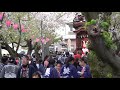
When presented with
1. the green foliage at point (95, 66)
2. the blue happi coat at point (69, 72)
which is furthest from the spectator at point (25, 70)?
the green foliage at point (95, 66)

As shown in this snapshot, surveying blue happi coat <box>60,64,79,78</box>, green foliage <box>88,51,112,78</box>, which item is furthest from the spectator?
green foliage <box>88,51,112,78</box>

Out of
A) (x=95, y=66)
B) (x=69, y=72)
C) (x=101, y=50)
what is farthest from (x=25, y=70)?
(x=95, y=66)

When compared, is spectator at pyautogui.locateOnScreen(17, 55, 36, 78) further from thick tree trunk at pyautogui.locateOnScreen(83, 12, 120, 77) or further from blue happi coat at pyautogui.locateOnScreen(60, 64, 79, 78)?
thick tree trunk at pyautogui.locateOnScreen(83, 12, 120, 77)

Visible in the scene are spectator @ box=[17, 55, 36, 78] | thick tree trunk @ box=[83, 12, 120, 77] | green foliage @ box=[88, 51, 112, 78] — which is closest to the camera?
thick tree trunk @ box=[83, 12, 120, 77]

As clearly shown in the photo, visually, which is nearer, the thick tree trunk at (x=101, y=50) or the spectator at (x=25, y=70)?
the thick tree trunk at (x=101, y=50)

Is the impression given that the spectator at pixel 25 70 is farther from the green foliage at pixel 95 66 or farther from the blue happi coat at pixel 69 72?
the green foliage at pixel 95 66

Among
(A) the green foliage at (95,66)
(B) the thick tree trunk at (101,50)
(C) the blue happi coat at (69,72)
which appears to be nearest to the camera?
(B) the thick tree trunk at (101,50)

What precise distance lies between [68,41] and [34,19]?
123 feet

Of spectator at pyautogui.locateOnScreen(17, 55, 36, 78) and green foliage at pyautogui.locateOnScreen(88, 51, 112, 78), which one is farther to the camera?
green foliage at pyautogui.locateOnScreen(88, 51, 112, 78)
